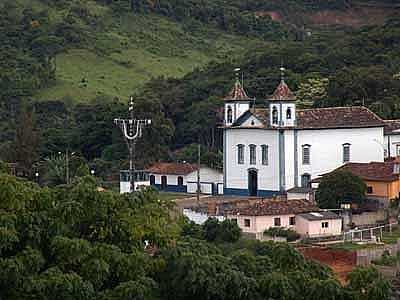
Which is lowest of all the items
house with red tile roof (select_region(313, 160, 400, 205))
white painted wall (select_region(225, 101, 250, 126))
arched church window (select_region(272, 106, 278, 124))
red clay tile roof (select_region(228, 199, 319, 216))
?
red clay tile roof (select_region(228, 199, 319, 216))

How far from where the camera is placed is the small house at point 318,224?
127ft

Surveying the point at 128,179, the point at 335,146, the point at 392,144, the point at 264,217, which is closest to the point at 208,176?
the point at 128,179

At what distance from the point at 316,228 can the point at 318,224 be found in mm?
149

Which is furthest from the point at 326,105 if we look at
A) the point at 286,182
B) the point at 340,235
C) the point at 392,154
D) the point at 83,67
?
the point at 83,67

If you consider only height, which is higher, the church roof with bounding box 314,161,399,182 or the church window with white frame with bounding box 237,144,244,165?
the church window with white frame with bounding box 237,144,244,165

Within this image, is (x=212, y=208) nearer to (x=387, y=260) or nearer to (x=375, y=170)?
(x=375, y=170)

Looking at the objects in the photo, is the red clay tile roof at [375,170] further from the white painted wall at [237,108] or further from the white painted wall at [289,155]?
the white painted wall at [237,108]

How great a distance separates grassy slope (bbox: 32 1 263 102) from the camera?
83125mm

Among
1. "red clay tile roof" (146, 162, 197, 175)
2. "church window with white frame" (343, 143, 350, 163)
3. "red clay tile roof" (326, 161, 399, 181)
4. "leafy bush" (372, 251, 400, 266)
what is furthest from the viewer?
"red clay tile roof" (146, 162, 197, 175)

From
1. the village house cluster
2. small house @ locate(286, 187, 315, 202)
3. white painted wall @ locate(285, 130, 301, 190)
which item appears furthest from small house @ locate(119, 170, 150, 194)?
small house @ locate(286, 187, 315, 202)

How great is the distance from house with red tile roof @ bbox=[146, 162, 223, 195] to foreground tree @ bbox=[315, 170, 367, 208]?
8689 millimetres

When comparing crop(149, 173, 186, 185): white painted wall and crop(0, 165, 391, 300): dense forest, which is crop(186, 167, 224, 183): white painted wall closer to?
crop(149, 173, 186, 185): white painted wall

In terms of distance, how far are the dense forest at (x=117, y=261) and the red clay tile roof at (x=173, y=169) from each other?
2924 centimetres

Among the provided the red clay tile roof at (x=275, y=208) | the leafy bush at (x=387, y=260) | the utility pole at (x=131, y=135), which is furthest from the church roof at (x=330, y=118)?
the leafy bush at (x=387, y=260)
